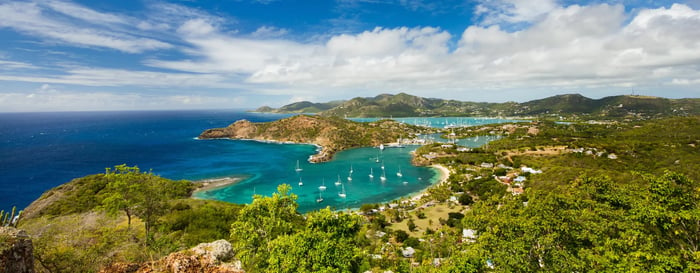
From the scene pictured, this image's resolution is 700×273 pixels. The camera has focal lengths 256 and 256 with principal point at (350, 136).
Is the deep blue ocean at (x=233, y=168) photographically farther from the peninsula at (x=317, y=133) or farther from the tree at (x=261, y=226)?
the tree at (x=261, y=226)

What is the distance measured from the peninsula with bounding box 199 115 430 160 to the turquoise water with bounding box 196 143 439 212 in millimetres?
29233

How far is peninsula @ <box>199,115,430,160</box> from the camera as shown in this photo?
462 ft

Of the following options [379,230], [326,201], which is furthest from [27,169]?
[379,230]

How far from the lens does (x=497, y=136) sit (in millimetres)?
153750

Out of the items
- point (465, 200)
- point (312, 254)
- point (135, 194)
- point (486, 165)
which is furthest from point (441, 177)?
point (135, 194)

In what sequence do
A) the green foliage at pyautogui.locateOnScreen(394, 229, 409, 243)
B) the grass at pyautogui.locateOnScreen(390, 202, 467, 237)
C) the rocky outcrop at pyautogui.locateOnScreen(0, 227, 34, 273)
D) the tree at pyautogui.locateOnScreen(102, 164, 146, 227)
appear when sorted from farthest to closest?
the grass at pyautogui.locateOnScreen(390, 202, 467, 237)
the green foliage at pyautogui.locateOnScreen(394, 229, 409, 243)
the tree at pyautogui.locateOnScreen(102, 164, 146, 227)
the rocky outcrop at pyautogui.locateOnScreen(0, 227, 34, 273)

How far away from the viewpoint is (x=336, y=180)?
253 ft

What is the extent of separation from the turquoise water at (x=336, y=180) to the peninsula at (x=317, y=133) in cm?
2923

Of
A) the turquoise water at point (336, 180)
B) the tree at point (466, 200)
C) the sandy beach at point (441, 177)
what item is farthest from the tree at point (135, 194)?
the tree at point (466, 200)

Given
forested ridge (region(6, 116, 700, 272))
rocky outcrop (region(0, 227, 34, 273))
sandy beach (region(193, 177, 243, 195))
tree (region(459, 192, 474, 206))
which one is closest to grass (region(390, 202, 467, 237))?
tree (region(459, 192, 474, 206))

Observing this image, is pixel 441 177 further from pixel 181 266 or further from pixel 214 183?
pixel 181 266

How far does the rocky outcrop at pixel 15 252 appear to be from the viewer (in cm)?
1007

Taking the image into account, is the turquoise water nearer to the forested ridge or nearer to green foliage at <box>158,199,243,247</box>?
green foliage at <box>158,199,243,247</box>

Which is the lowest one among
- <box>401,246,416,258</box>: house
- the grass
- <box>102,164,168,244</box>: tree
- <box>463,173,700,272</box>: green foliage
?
the grass
